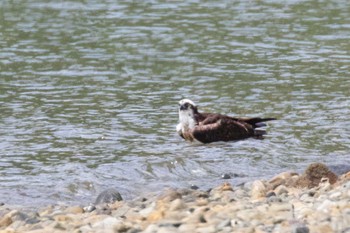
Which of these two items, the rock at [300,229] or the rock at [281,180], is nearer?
the rock at [300,229]

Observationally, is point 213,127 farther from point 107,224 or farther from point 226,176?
point 107,224

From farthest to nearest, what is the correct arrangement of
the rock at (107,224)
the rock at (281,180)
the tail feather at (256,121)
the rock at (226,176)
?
the tail feather at (256,121)
the rock at (226,176)
the rock at (281,180)
the rock at (107,224)

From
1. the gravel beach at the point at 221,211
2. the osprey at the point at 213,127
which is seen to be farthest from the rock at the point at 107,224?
the osprey at the point at 213,127

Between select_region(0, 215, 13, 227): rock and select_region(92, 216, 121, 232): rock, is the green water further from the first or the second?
select_region(92, 216, 121, 232): rock

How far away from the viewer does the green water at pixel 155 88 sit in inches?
514

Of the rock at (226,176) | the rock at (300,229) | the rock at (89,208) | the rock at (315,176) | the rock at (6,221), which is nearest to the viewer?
the rock at (300,229)

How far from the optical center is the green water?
13.1 metres

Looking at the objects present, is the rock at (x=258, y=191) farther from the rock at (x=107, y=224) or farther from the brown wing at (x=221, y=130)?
the brown wing at (x=221, y=130)

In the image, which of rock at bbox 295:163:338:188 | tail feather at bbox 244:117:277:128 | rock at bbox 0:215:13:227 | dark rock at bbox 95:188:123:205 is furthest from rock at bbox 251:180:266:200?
tail feather at bbox 244:117:277:128

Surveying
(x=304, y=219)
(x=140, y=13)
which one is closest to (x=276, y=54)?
(x=140, y=13)

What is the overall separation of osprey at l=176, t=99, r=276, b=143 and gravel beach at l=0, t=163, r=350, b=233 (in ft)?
10.0

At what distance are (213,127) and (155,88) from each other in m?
3.46

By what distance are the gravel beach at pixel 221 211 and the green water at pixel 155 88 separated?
132cm

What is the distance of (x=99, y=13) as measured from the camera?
25547 mm
